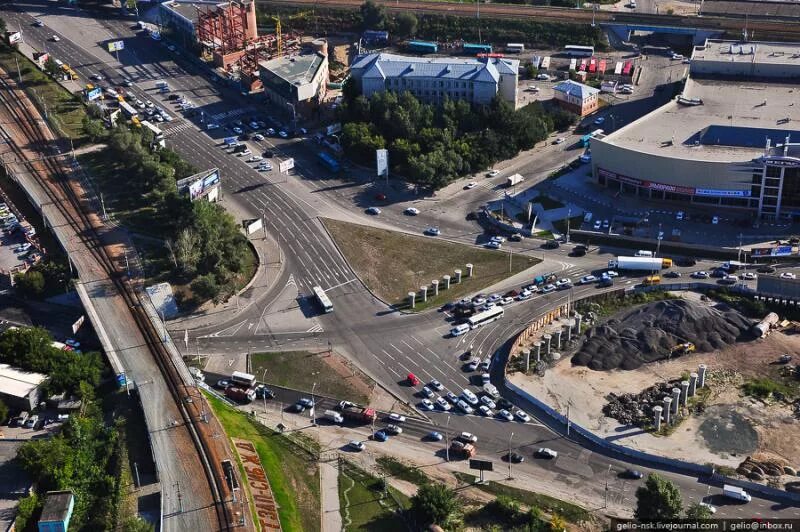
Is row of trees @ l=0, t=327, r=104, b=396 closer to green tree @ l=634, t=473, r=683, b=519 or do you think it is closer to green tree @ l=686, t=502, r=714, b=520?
green tree @ l=634, t=473, r=683, b=519

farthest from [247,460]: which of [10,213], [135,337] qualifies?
[10,213]

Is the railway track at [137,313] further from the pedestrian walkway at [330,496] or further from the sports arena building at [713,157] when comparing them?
the sports arena building at [713,157]

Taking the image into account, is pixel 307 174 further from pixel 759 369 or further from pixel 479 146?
pixel 759 369

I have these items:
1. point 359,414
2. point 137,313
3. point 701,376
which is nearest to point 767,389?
point 701,376

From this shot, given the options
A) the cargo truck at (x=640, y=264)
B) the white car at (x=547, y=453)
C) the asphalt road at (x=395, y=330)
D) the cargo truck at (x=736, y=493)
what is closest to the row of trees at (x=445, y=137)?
the asphalt road at (x=395, y=330)

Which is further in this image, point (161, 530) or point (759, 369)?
point (759, 369)

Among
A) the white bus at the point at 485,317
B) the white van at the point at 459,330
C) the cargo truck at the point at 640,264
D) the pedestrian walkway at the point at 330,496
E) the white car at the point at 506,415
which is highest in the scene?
the cargo truck at the point at 640,264

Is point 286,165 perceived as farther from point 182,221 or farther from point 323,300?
point 323,300
